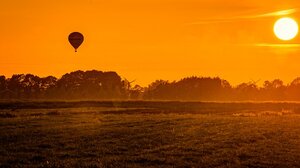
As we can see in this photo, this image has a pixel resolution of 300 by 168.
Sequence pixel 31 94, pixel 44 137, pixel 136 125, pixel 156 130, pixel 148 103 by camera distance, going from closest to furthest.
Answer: pixel 44 137
pixel 156 130
pixel 136 125
pixel 148 103
pixel 31 94

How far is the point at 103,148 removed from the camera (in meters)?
34.4

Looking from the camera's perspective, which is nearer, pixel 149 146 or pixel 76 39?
pixel 149 146

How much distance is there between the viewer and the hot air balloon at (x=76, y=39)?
3297 inches

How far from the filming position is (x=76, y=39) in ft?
276

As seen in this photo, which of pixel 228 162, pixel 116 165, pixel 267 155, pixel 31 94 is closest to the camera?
pixel 116 165

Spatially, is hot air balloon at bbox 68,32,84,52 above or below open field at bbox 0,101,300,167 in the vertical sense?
above

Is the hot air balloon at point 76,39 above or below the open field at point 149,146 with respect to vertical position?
above

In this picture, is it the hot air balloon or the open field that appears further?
the hot air balloon

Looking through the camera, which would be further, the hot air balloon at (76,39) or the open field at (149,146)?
the hot air balloon at (76,39)

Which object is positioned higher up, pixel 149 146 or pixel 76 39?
pixel 76 39

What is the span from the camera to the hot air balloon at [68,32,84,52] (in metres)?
83.8

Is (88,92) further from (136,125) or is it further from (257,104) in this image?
(136,125)

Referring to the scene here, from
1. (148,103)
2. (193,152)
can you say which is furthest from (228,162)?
(148,103)

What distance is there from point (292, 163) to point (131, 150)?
9709mm
